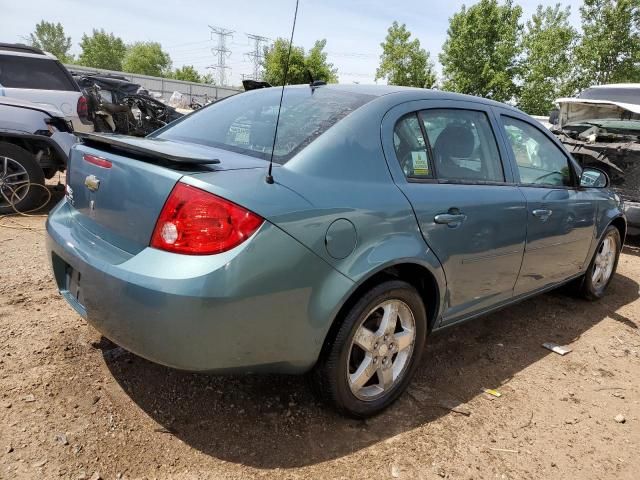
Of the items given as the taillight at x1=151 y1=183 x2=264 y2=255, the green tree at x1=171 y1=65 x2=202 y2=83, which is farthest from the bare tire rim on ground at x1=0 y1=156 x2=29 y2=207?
the green tree at x1=171 y1=65 x2=202 y2=83

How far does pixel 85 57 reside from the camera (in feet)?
233

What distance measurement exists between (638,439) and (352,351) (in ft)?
5.11

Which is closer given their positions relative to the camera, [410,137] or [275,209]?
[275,209]

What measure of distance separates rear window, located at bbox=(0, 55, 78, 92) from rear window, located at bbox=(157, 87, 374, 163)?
5837 millimetres

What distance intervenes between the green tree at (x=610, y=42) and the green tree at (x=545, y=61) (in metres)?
1.21

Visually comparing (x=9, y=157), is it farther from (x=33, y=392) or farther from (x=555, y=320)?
(x=555, y=320)

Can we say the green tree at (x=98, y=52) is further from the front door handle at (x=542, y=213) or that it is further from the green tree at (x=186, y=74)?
the front door handle at (x=542, y=213)

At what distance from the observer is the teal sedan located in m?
1.83

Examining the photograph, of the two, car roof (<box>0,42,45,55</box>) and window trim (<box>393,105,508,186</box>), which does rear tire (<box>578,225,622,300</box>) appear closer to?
window trim (<box>393,105,508,186</box>)

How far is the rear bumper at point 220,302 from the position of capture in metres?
1.78

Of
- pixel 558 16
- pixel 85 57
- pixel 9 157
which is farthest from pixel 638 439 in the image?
pixel 85 57

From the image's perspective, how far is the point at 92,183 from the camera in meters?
2.23

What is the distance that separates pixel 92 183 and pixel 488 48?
25378 millimetres

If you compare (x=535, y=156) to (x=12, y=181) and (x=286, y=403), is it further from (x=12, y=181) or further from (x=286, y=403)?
(x=12, y=181)
